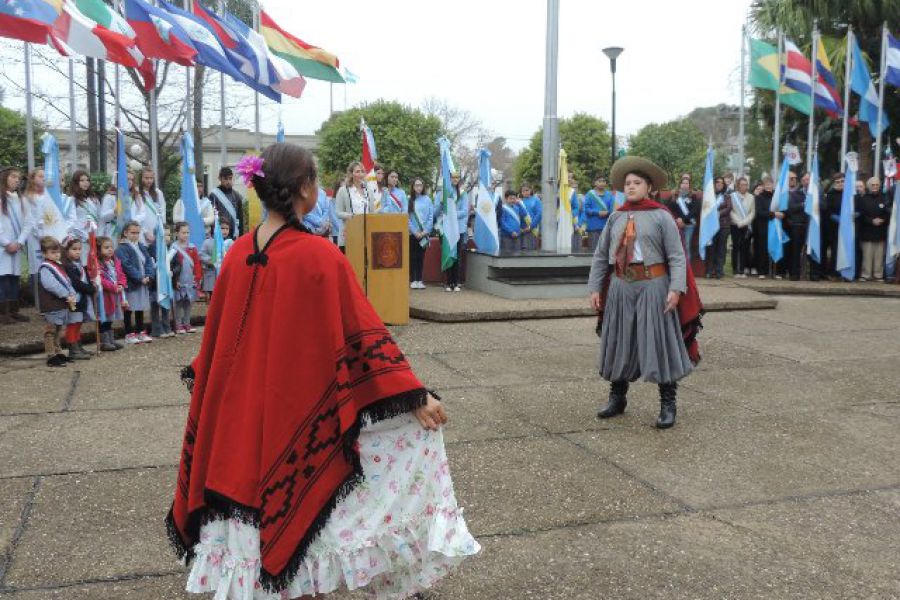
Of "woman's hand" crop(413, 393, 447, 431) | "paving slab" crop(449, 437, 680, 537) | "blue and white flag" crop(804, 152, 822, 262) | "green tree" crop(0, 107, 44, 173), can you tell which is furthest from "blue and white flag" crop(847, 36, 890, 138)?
"green tree" crop(0, 107, 44, 173)

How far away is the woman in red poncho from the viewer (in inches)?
108

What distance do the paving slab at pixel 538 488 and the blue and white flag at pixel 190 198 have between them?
19.3 feet

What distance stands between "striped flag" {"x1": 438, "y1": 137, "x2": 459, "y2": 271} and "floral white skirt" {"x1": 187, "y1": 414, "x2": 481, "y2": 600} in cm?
1019

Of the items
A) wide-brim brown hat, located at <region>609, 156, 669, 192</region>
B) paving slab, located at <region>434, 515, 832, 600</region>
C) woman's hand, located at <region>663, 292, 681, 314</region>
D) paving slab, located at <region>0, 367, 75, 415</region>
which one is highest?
wide-brim brown hat, located at <region>609, 156, 669, 192</region>

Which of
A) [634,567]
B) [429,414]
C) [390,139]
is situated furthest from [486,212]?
[390,139]

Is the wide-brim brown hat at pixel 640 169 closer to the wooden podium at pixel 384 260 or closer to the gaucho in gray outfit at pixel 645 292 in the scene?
the gaucho in gray outfit at pixel 645 292

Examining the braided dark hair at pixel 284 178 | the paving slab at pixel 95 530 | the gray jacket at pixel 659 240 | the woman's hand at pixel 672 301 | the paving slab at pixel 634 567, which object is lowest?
the paving slab at pixel 634 567

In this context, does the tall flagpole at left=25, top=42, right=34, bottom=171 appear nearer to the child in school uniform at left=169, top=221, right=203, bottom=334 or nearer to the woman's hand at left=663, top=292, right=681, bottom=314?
the child in school uniform at left=169, top=221, right=203, bottom=334

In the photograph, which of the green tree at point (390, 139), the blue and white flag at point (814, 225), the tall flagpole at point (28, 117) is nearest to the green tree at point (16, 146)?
the tall flagpole at point (28, 117)

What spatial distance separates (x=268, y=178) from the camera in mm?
2787

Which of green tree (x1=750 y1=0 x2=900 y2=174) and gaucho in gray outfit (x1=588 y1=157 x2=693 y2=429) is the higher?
green tree (x1=750 y1=0 x2=900 y2=174)

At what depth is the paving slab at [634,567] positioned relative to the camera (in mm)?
3570

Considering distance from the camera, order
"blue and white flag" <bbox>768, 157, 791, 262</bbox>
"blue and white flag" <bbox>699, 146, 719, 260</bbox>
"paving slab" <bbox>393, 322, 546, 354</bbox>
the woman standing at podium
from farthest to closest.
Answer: "blue and white flag" <bbox>768, 157, 791, 262</bbox> → "blue and white flag" <bbox>699, 146, 719, 260</bbox> → the woman standing at podium → "paving slab" <bbox>393, 322, 546, 354</bbox>

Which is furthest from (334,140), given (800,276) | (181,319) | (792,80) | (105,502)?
(105,502)
